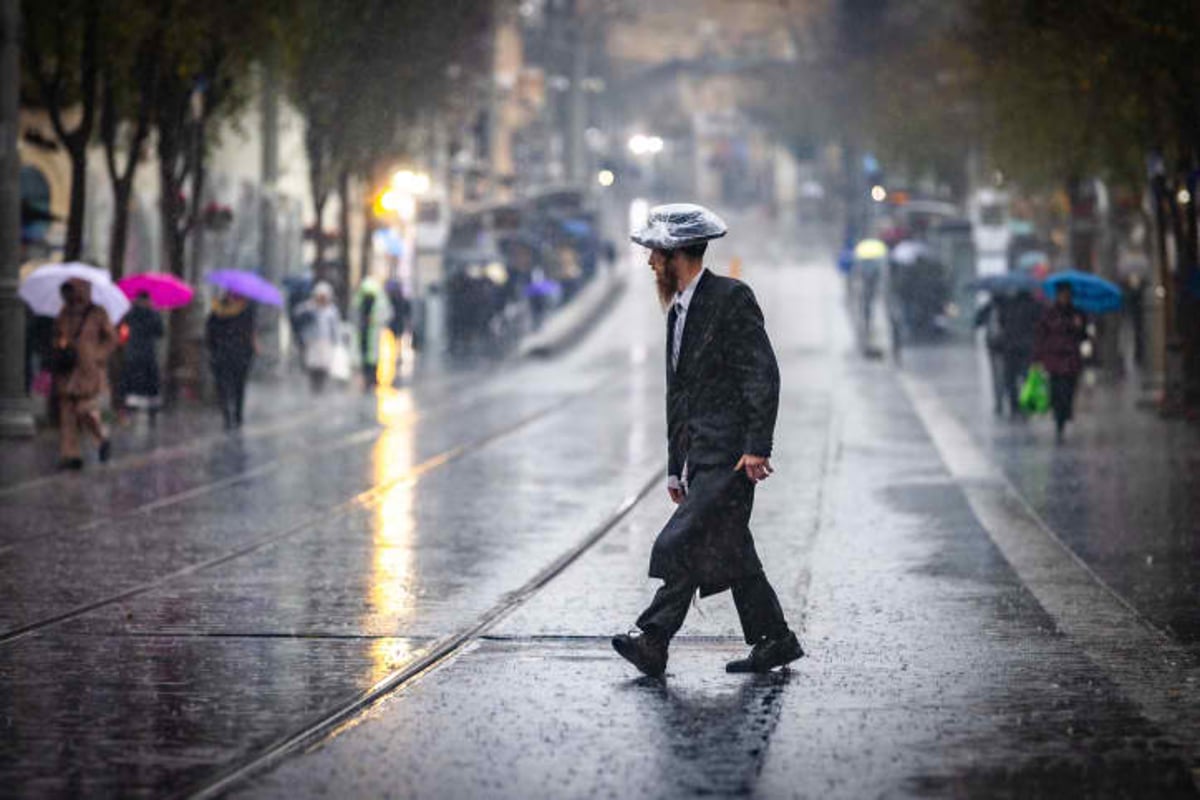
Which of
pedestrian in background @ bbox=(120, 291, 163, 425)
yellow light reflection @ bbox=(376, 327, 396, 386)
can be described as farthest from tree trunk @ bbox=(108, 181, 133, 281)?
yellow light reflection @ bbox=(376, 327, 396, 386)

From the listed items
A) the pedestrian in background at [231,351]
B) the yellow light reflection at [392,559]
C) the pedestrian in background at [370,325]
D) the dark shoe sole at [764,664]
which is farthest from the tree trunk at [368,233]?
the dark shoe sole at [764,664]

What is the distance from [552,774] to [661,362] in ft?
150

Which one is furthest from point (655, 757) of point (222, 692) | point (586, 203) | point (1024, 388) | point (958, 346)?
point (586, 203)

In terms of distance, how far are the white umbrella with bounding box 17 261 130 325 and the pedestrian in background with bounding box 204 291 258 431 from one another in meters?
3.34

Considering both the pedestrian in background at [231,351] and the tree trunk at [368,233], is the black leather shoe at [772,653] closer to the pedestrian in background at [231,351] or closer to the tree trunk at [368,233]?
the pedestrian in background at [231,351]

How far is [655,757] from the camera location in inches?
334

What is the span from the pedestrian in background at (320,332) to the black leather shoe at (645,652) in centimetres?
2699

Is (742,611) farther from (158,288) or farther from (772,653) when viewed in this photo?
(158,288)

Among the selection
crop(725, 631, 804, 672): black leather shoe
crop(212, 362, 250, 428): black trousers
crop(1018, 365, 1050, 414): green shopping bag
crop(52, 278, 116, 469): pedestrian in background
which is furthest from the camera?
crop(1018, 365, 1050, 414): green shopping bag

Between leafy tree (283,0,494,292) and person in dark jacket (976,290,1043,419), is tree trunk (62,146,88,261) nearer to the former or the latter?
leafy tree (283,0,494,292)

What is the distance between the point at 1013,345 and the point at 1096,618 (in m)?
20.3

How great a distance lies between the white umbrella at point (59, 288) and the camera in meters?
24.5

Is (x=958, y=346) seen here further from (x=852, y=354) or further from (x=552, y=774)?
(x=552, y=774)

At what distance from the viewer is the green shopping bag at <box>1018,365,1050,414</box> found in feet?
101
